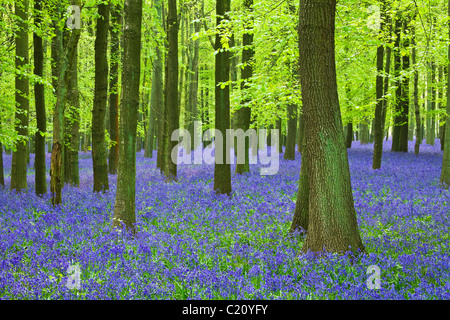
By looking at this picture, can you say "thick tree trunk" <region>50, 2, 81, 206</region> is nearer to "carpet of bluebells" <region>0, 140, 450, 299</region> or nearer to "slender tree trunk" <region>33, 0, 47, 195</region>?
"carpet of bluebells" <region>0, 140, 450, 299</region>

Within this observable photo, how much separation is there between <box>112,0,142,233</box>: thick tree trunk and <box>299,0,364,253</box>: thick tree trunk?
3.57m

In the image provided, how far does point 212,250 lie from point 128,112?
3411 mm

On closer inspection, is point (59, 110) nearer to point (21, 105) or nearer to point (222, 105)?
point (21, 105)

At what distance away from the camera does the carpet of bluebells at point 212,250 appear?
4.81 m

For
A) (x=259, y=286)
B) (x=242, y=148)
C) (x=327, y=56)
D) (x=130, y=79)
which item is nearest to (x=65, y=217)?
(x=130, y=79)

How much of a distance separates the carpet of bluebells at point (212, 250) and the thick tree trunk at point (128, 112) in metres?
0.56

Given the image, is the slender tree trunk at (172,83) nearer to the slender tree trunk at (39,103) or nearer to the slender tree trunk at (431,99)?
the slender tree trunk at (39,103)

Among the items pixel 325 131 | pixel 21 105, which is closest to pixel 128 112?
pixel 325 131

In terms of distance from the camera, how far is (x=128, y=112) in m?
7.66

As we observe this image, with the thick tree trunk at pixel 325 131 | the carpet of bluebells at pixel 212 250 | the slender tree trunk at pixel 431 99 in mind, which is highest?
the slender tree trunk at pixel 431 99

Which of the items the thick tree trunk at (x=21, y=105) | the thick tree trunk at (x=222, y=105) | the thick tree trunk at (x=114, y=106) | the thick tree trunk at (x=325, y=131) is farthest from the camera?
the thick tree trunk at (x=114, y=106)

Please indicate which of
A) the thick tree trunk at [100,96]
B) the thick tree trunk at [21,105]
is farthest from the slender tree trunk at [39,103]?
the thick tree trunk at [100,96]

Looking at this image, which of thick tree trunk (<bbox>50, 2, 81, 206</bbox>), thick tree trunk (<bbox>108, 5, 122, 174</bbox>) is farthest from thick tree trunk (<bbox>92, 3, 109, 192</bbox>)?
thick tree trunk (<bbox>108, 5, 122, 174</bbox>)
